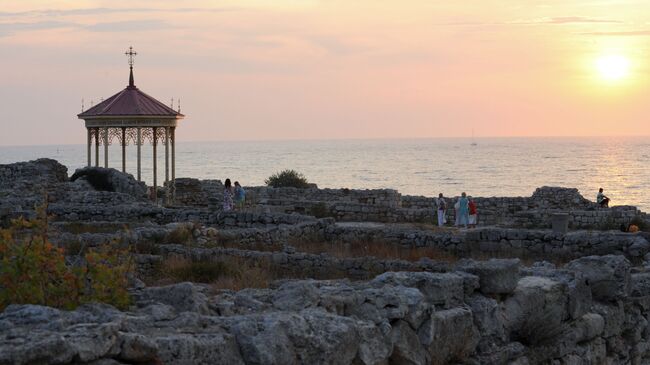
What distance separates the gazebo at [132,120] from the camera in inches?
1377

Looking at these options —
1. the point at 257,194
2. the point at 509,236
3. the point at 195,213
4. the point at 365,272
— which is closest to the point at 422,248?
the point at 509,236

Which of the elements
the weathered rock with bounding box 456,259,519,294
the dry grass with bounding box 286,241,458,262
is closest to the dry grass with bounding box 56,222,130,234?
the dry grass with bounding box 286,241,458,262

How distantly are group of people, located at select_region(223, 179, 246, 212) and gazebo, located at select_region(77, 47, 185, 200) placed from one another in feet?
11.7

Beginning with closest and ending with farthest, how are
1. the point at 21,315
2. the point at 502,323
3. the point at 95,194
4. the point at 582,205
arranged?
the point at 21,315
the point at 502,323
the point at 95,194
the point at 582,205

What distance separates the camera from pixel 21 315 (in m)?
5.52

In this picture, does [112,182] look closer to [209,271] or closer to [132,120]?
[132,120]

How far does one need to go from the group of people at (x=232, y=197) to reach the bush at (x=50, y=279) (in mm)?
23399

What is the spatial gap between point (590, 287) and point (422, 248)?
10173mm

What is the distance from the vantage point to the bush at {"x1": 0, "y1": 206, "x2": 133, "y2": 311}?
6.42 meters

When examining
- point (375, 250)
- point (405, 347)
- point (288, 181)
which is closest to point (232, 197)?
point (288, 181)

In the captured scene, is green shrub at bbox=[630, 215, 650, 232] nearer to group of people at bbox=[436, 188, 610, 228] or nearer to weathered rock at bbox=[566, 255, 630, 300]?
group of people at bbox=[436, 188, 610, 228]

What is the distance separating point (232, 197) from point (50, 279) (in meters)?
25.7

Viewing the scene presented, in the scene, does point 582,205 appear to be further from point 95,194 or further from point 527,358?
point 527,358

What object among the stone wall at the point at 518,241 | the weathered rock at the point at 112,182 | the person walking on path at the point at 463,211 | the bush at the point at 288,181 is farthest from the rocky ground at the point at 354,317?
the bush at the point at 288,181
